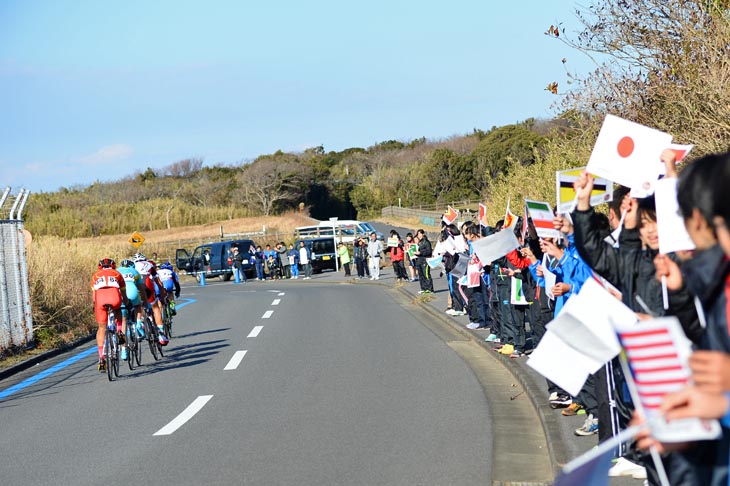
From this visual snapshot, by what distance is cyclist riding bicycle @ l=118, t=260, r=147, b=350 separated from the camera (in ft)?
44.9

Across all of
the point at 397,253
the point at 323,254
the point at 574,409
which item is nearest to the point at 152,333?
the point at 574,409

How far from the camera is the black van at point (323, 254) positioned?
151ft

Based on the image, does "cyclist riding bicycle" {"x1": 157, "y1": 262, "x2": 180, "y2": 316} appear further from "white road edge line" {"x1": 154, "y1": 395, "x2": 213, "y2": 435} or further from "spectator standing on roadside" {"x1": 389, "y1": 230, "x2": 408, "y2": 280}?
"spectator standing on roadside" {"x1": 389, "y1": 230, "x2": 408, "y2": 280}

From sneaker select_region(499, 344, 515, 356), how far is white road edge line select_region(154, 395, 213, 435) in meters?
4.16

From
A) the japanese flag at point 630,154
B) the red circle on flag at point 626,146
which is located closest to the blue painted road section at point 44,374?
the japanese flag at point 630,154

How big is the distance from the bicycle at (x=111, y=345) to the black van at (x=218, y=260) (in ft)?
102

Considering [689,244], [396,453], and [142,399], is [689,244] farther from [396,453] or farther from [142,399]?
[142,399]

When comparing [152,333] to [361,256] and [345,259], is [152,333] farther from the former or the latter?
[345,259]

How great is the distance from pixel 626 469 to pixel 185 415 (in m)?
5.00

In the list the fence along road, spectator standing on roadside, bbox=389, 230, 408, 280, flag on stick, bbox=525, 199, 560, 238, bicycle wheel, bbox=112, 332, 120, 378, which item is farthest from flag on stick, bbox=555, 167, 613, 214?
spectator standing on roadside, bbox=389, 230, 408, 280

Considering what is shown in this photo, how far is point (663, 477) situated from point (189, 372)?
34.0 feet

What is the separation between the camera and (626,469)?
621 centimetres

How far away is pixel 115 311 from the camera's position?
42.3 feet

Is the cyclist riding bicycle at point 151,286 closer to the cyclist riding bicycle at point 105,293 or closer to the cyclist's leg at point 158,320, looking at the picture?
the cyclist's leg at point 158,320
